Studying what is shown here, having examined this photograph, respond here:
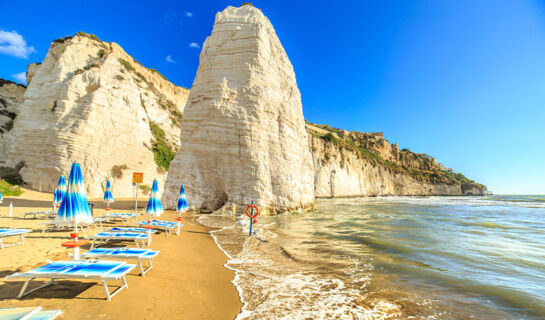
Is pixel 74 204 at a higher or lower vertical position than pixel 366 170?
lower

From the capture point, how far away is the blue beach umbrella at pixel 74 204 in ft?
13.6

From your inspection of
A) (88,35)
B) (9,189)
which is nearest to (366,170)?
(88,35)

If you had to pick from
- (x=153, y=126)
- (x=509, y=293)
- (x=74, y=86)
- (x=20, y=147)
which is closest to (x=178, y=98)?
(x=153, y=126)

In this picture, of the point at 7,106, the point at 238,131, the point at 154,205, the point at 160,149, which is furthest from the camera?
the point at 160,149

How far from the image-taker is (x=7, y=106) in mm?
27219

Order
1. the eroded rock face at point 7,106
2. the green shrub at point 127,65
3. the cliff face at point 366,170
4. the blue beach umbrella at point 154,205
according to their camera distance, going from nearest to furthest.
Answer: the blue beach umbrella at point 154,205 < the eroded rock face at point 7,106 < the green shrub at point 127,65 < the cliff face at point 366,170

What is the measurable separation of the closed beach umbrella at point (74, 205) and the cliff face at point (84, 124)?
69.8 ft

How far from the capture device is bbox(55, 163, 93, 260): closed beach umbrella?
13.6ft

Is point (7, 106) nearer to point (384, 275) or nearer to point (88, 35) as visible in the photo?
point (88, 35)

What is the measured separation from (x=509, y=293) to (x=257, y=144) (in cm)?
1340

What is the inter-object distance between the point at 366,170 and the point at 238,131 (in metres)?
50.4

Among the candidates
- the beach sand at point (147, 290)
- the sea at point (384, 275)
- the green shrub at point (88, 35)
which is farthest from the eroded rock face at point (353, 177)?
the beach sand at point (147, 290)

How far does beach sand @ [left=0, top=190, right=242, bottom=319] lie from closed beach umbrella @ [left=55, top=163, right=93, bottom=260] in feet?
2.61

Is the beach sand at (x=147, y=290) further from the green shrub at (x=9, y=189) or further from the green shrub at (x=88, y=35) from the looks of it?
the green shrub at (x=88, y=35)
